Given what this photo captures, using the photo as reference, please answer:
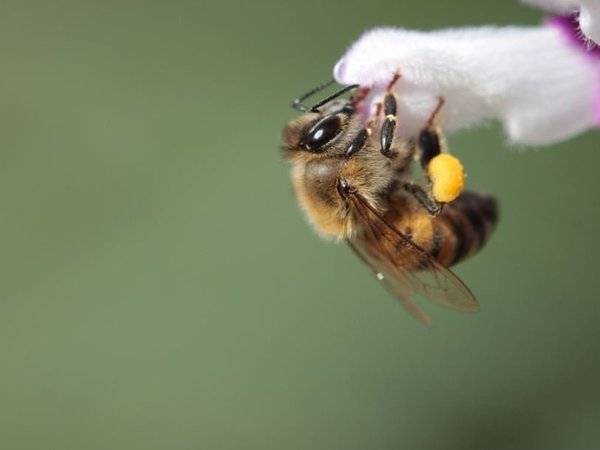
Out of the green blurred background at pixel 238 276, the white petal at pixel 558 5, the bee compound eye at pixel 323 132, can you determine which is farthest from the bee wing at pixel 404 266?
the green blurred background at pixel 238 276

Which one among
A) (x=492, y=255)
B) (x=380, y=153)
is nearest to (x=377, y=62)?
(x=380, y=153)

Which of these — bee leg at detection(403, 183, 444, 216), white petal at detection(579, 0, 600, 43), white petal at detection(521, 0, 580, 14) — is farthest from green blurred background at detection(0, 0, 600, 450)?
white petal at detection(579, 0, 600, 43)

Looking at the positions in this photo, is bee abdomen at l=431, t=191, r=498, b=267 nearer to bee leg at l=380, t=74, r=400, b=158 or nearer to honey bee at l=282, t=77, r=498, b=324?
honey bee at l=282, t=77, r=498, b=324

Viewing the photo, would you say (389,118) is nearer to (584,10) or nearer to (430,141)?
(430,141)

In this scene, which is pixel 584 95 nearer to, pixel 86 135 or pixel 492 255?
pixel 492 255

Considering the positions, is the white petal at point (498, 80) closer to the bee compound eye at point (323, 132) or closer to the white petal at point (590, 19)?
the bee compound eye at point (323, 132)
